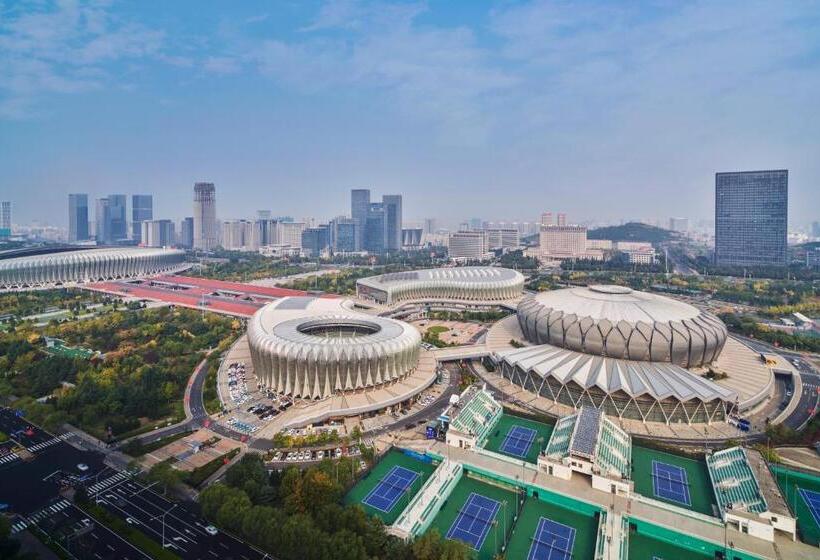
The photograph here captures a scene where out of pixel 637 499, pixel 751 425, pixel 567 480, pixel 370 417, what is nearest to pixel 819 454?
pixel 751 425

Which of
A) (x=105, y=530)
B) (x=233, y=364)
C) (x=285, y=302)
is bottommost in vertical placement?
(x=105, y=530)

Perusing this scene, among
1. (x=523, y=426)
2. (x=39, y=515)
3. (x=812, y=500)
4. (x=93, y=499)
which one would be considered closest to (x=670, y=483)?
(x=812, y=500)


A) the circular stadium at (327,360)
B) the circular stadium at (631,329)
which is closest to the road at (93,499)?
the circular stadium at (327,360)

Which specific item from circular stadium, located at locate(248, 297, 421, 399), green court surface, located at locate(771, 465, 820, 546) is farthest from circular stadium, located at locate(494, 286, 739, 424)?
circular stadium, located at locate(248, 297, 421, 399)

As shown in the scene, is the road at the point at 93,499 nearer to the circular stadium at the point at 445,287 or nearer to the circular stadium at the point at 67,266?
the circular stadium at the point at 445,287

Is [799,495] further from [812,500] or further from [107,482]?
[107,482]

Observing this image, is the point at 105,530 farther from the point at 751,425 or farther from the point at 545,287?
the point at 545,287
